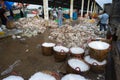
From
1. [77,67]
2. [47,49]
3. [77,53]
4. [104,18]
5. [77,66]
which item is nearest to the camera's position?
[77,67]

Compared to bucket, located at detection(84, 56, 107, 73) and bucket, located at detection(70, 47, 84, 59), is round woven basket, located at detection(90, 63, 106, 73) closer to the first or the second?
bucket, located at detection(84, 56, 107, 73)

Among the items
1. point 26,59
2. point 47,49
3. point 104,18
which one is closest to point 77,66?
point 47,49

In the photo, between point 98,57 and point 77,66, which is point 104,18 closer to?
point 98,57

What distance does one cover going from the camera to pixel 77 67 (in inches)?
136

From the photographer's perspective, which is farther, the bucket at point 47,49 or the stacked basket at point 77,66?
the bucket at point 47,49

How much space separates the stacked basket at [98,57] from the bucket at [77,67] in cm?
32

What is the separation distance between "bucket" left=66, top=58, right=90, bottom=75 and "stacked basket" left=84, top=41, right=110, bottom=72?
1.04ft

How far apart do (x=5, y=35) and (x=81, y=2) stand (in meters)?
13.6

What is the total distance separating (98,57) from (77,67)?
84 cm

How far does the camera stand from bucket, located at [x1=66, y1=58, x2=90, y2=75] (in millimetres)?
3436

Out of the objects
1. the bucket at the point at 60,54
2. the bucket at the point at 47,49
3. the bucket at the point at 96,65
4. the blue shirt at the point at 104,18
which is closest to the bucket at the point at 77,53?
the bucket at the point at 60,54

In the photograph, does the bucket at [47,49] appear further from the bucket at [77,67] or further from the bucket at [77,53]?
the bucket at [77,67]

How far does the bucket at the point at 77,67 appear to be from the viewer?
344 cm

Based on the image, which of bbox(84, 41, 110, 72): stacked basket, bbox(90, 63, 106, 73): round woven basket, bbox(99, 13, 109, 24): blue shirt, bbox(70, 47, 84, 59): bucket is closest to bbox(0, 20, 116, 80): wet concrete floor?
bbox(90, 63, 106, 73): round woven basket
